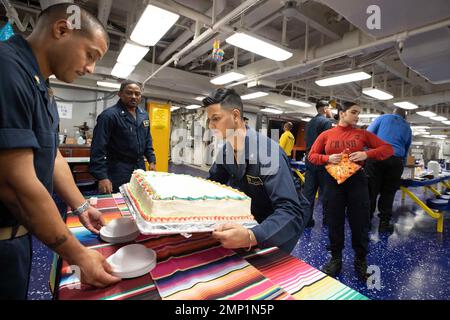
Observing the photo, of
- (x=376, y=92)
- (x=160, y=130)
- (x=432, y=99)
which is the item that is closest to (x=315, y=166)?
(x=376, y=92)

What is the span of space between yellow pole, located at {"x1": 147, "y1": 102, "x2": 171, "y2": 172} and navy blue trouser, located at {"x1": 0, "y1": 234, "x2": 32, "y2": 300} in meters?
7.74

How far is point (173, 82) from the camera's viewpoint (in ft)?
22.0

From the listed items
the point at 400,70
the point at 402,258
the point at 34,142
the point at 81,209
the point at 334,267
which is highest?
the point at 400,70

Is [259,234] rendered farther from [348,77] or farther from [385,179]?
[348,77]

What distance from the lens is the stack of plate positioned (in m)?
0.97

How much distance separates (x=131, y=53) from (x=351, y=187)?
4.09 metres

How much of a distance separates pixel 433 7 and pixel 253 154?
2.95 m

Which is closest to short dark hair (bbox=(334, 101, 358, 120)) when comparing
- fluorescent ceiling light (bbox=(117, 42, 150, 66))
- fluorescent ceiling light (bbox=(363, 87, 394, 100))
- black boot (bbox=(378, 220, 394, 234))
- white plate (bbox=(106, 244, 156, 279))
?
white plate (bbox=(106, 244, 156, 279))

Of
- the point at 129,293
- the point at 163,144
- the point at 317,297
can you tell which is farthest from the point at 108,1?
the point at 163,144

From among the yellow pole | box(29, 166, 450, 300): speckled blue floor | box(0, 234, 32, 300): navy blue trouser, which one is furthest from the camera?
the yellow pole

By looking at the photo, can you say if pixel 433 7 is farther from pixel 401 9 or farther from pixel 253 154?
pixel 253 154

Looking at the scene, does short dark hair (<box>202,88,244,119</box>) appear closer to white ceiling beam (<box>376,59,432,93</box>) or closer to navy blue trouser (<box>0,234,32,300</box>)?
navy blue trouser (<box>0,234,32,300</box>)

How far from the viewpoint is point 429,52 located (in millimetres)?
3420

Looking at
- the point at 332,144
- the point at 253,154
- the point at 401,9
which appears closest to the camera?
the point at 253,154
